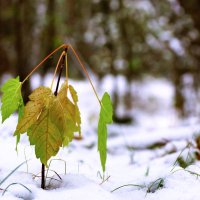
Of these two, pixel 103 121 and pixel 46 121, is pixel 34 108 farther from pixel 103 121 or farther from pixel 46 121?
pixel 103 121

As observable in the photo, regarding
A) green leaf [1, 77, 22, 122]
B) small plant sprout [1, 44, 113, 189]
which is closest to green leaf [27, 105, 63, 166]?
small plant sprout [1, 44, 113, 189]

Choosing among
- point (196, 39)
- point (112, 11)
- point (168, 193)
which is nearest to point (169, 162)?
point (168, 193)

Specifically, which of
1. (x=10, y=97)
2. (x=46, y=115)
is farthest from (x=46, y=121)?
(x=10, y=97)

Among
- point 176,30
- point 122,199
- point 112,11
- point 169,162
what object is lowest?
point 169,162

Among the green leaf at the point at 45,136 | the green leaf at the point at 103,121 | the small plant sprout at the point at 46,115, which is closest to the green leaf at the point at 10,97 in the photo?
the small plant sprout at the point at 46,115

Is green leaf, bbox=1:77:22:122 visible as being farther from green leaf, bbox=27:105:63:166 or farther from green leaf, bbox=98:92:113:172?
green leaf, bbox=98:92:113:172

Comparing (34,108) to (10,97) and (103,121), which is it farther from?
(103,121)

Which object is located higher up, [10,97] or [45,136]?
[10,97]

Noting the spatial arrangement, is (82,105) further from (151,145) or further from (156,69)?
(151,145)
